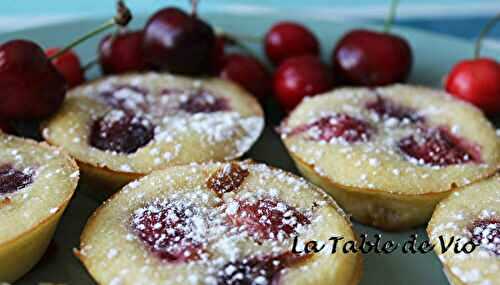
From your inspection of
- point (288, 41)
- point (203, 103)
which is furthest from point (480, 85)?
point (203, 103)

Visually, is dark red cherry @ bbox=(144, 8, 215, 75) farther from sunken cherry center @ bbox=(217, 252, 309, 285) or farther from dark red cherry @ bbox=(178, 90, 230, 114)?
sunken cherry center @ bbox=(217, 252, 309, 285)

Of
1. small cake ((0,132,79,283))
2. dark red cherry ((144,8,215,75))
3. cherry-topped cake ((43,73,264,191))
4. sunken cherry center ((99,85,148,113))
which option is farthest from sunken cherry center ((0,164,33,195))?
dark red cherry ((144,8,215,75))

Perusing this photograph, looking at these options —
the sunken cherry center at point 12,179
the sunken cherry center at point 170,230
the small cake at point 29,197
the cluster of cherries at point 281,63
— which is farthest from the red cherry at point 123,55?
the sunken cherry center at point 170,230

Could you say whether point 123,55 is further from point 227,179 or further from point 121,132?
point 227,179

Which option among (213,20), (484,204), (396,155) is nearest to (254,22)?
(213,20)

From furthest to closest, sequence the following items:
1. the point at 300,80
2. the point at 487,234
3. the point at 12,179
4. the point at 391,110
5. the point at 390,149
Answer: the point at 300,80, the point at 391,110, the point at 390,149, the point at 12,179, the point at 487,234

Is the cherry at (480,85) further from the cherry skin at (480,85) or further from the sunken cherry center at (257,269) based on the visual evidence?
the sunken cherry center at (257,269)
